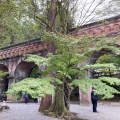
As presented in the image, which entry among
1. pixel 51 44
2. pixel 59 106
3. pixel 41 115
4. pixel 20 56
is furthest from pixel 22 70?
pixel 59 106

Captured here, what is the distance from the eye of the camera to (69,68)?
6.71 metres

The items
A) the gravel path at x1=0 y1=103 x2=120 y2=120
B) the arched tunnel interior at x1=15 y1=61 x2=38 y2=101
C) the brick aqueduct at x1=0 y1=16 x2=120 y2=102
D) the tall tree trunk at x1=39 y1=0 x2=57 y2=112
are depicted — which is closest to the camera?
the gravel path at x1=0 y1=103 x2=120 y2=120

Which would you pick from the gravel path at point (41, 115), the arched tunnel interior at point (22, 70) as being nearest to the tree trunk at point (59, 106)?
the gravel path at point (41, 115)

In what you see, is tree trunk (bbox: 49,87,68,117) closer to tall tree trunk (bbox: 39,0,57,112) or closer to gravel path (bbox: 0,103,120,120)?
gravel path (bbox: 0,103,120,120)

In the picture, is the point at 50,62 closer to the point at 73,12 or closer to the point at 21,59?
the point at 73,12

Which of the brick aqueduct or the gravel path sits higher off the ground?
the brick aqueduct

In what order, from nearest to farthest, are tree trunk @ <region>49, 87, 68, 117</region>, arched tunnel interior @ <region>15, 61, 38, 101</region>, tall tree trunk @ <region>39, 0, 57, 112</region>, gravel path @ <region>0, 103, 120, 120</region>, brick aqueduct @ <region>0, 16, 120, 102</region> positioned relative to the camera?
gravel path @ <region>0, 103, 120, 120</region>
tree trunk @ <region>49, 87, 68, 117</region>
tall tree trunk @ <region>39, 0, 57, 112</region>
brick aqueduct @ <region>0, 16, 120, 102</region>
arched tunnel interior @ <region>15, 61, 38, 101</region>

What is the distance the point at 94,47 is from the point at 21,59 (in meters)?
12.5

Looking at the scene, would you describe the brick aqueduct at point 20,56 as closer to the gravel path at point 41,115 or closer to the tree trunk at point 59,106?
the gravel path at point 41,115

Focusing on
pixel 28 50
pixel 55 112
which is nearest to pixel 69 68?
pixel 55 112

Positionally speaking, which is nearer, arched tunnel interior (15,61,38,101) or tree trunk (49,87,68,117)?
tree trunk (49,87,68,117)

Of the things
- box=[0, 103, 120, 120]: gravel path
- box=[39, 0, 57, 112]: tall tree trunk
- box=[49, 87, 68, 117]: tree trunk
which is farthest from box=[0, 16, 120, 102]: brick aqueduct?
box=[49, 87, 68, 117]: tree trunk

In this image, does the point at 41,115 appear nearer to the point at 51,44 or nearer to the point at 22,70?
the point at 51,44

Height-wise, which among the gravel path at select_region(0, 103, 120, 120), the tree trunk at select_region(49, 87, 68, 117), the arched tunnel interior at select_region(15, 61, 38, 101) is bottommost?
the gravel path at select_region(0, 103, 120, 120)
